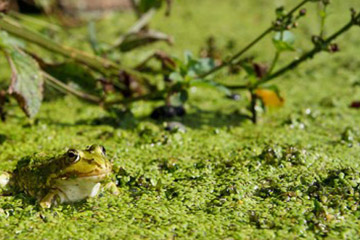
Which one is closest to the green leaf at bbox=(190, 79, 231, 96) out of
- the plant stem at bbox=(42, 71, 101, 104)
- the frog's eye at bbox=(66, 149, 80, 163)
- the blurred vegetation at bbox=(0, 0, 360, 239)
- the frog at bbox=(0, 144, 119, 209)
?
the blurred vegetation at bbox=(0, 0, 360, 239)

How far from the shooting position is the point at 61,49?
235 centimetres

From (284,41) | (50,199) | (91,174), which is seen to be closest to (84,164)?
(91,174)

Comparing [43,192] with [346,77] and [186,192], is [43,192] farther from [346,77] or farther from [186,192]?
[346,77]

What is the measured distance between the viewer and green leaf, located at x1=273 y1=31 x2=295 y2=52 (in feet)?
6.37

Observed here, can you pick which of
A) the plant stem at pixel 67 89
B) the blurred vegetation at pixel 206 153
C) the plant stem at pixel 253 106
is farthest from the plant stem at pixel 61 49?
the plant stem at pixel 253 106

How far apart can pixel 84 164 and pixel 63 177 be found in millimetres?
96

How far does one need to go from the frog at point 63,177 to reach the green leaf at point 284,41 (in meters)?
0.84

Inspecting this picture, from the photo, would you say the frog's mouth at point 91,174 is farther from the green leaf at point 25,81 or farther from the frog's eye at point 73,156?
the green leaf at point 25,81

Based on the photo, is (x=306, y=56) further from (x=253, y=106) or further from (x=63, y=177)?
(x=63, y=177)

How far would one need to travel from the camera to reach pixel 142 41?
101 inches

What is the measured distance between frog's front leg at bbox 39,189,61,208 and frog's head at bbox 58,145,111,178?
0.08m

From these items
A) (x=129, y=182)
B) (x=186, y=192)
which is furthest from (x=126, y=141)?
(x=186, y=192)

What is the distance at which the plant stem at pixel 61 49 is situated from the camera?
2.22 m

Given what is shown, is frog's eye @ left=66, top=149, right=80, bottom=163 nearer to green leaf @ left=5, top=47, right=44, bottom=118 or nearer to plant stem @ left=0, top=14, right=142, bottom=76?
green leaf @ left=5, top=47, right=44, bottom=118
